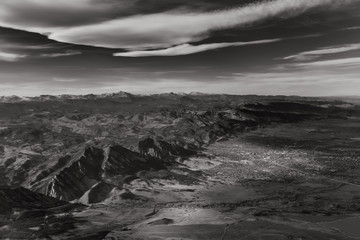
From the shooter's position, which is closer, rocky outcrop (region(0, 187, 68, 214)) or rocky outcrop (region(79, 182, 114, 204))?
rocky outcrop (region(0, 187, 68, 214))

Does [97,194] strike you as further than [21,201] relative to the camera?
Yes

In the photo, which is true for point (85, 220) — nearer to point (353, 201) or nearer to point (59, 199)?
point (59, 199)

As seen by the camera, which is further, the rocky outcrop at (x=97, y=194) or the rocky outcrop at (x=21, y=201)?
the rocky outcrop at (x=97, y=194)

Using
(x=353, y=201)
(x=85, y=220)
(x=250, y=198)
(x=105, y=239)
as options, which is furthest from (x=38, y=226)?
(x=353, y=201)

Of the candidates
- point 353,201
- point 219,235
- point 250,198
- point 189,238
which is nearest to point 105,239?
point 189,238

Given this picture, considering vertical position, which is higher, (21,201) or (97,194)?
(21,201)

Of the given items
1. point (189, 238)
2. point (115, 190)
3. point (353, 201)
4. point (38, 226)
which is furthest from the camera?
point (115, 190)

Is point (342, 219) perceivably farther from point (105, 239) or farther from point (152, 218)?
point (105, 239)

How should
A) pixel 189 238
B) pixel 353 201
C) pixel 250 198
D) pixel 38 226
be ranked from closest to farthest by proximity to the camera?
1. pixel 189 238
2. pixel 38 226
3. pixel 353 201
4. pixel 250 198

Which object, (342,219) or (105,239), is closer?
(105,239)
